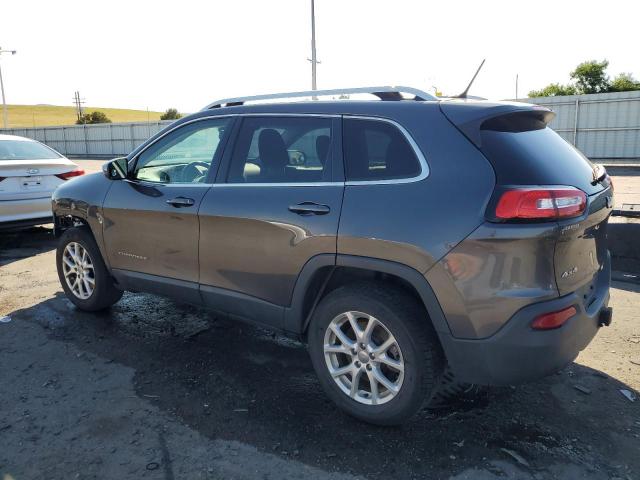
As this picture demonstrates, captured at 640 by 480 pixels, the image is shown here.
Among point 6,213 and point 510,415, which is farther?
point 6,213

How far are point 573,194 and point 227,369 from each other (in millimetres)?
2490

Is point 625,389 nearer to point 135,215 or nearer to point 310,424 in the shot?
point 310,424

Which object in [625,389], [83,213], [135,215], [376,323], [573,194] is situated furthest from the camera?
[83,213]

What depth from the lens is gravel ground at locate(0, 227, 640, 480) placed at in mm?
2729

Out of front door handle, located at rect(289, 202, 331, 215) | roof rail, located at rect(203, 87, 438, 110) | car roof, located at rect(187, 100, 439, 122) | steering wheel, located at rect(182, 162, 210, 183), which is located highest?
roof rail, located at rect(203, 87, 438, 110)

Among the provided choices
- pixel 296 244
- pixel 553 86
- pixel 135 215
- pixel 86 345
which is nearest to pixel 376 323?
pixel 296 244

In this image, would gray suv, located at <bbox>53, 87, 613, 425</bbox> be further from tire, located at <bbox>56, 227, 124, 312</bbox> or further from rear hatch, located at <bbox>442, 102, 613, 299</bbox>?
tire, located at <bbox>56, 227, 124, 312</bbox>

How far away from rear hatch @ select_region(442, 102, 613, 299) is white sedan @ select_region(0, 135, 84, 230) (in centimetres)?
651

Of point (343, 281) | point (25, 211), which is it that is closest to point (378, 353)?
point (343, 281)

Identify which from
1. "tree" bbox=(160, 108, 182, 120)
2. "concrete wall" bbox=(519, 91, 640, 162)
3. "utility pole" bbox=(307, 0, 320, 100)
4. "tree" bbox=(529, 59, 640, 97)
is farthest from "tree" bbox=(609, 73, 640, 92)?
"tree" bbox=(160, 108, 182, 120)

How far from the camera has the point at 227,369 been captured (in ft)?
12.5

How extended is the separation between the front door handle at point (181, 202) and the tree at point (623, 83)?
47902 mm

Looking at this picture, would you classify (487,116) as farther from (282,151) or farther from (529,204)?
(282,151)

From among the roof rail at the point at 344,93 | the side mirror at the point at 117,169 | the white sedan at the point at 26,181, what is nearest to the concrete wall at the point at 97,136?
the white sedan at the point at 26,181
